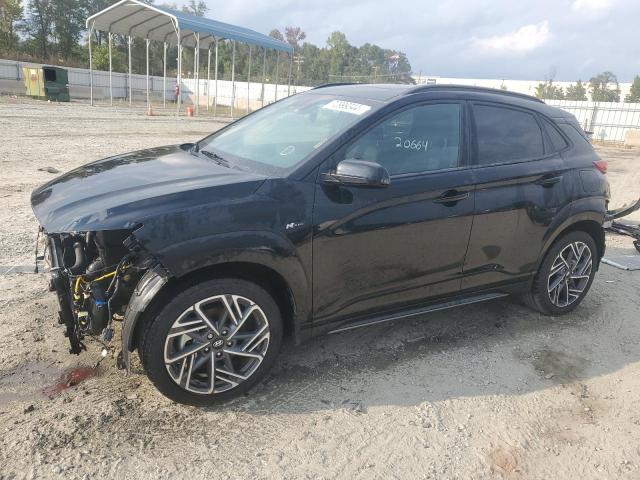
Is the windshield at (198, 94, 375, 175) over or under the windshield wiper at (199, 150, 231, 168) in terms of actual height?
over

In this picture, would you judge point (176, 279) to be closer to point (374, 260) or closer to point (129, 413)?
point (129, 413)

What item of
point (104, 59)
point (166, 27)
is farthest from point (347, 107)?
point (104, 59)

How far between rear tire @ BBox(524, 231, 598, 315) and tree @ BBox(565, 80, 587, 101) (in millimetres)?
48517

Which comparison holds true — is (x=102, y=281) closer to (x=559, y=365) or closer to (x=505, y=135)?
(x=505, y=135)

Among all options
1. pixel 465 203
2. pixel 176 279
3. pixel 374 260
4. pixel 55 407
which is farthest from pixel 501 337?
pixel 55 407

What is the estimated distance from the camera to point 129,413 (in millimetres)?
3027

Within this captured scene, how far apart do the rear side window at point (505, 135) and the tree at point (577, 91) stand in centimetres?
4893

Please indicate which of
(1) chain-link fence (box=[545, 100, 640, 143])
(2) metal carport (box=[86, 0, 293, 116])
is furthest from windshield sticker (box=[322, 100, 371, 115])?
(1) chain-link fence (box=[545, 100, 640, 143])

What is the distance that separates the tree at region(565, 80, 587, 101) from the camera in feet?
158

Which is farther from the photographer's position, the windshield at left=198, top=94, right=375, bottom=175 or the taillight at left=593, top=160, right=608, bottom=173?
the taillight at left=593, top=160, right=608, bottom=173

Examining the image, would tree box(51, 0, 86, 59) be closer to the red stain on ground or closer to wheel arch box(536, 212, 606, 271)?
the red stain on ground

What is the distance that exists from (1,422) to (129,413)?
2.17 feet

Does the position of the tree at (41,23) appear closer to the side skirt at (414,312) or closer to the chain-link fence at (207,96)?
the chain-link fence at (207,96)

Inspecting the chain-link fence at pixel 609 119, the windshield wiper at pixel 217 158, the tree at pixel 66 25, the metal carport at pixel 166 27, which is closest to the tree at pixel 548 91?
the chain-link fence at pixel 609 119
